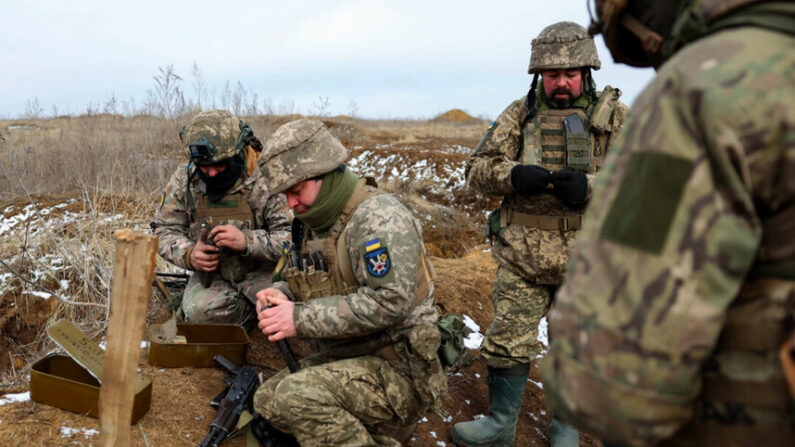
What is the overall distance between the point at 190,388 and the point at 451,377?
1.86 meters

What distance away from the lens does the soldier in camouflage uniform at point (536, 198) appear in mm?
3473

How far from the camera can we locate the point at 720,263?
102 cm

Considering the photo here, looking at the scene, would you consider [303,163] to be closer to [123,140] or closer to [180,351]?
[180,351]

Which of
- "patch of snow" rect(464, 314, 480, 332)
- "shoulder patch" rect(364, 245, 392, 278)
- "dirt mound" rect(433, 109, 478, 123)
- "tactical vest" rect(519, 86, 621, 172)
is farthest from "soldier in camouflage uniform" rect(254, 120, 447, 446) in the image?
"dirt mound" rect(433, 109, 478, 123)

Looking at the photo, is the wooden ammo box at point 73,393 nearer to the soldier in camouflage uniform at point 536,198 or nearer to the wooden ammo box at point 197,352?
the wooden ammo box at point 197,352

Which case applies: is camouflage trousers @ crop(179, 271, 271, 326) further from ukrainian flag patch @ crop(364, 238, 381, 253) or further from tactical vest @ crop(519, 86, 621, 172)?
tactical vest @ crop(519, 86, 621, 172)

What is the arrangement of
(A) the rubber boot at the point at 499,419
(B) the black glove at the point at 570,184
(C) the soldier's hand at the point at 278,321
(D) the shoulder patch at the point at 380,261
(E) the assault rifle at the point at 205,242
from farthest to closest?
1. (E) the assault rifle at the point at 205,242
2. (A) the rubber boot at the point at 499,419
3. (B) the black glove at the point at 570,184
4. (C) the soldier's hand at the point at 278,321
5. (D) the shoulder patch at the point at 380,261

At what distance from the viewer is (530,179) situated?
3330mm

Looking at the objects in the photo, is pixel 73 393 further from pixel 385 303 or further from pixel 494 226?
pixel 494 226

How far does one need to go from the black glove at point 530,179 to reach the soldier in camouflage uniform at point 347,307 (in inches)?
31.7

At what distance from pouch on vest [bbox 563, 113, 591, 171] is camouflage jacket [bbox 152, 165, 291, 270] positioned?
1.98 metres

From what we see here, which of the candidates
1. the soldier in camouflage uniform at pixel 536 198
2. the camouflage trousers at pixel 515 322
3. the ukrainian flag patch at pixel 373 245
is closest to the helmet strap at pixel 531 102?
the soldier in camouflage uniform at pixel 536 198

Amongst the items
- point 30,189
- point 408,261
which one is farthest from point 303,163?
point 30,189

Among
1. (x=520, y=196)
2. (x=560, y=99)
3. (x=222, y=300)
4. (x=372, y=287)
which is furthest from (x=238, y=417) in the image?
(x=560, y=99)
